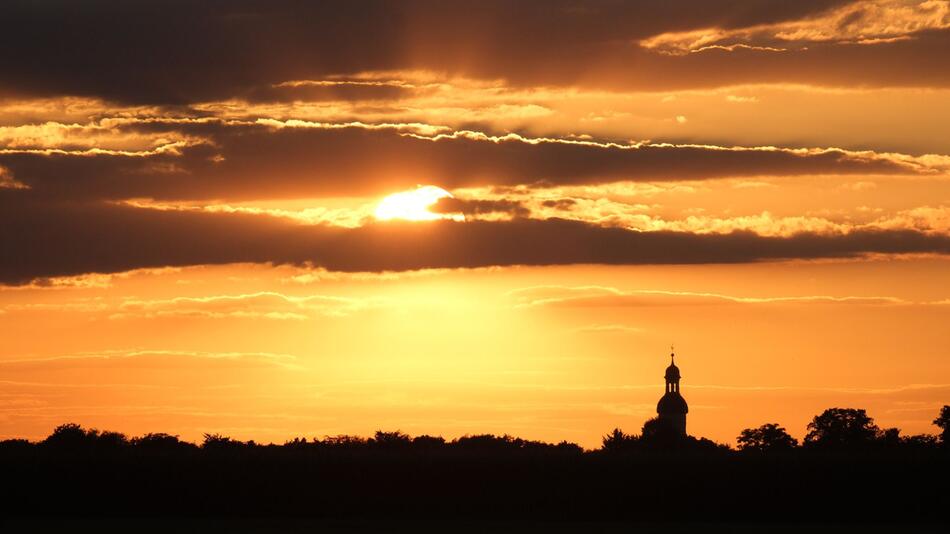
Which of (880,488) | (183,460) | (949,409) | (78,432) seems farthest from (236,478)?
(949,409)

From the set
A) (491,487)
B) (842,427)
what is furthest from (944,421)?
(491,487)

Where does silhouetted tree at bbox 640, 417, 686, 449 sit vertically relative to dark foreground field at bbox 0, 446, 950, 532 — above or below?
above

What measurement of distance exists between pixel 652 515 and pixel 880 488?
11.0 meters

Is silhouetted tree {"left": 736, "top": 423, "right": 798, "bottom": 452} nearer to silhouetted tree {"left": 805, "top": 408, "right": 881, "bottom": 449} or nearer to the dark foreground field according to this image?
silhouetted tree {"left": 805, "top": 408, "right": 881, "bottom": 449}

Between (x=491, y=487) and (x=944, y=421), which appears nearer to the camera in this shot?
(x=491, y=487)

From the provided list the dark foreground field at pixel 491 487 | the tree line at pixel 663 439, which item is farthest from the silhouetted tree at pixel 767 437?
the dark foreground field at pixel 491 487

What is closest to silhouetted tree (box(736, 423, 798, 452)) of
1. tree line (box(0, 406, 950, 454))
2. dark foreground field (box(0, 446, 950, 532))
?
tree line (box(0, 406, 950, 454))

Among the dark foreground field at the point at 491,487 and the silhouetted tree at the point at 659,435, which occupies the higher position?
the silhouetted tree at the point at 659,435

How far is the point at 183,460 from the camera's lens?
91.9m

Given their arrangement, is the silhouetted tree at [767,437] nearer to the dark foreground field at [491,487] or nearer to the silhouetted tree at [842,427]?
the silhouetted tree at [842,427]

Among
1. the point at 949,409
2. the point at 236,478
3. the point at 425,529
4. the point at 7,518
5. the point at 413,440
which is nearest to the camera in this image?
the point at 425,529

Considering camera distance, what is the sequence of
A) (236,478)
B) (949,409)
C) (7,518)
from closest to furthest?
(7,518)
(236,478)
(949,409)

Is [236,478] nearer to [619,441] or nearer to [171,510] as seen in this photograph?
[171,510]

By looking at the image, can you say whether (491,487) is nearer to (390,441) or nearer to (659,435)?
(390,441)
